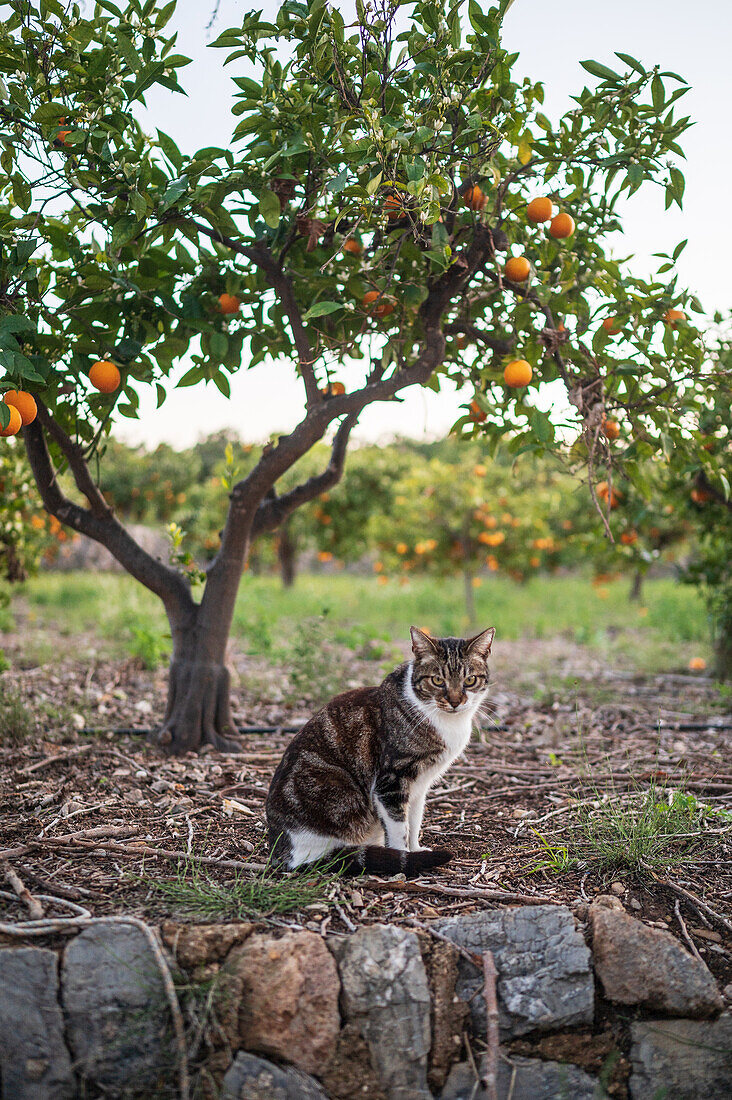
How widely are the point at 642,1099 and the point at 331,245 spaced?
348 cm

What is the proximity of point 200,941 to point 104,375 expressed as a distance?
2.14 m

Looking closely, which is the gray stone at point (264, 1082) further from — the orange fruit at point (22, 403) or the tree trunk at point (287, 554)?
the tree trunk at point (287, 554)

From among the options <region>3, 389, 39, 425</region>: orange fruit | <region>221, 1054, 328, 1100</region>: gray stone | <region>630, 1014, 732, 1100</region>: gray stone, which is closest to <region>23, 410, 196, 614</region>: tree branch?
<region>3, 389, 39, 425</region>: orange fruit

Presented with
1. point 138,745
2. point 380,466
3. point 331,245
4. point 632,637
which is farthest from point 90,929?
point 380,466

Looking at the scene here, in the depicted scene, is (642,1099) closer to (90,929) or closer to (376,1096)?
(376,1096)

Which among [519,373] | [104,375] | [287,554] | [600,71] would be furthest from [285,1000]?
[287,554]

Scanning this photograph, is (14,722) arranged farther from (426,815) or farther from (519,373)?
(519,373)

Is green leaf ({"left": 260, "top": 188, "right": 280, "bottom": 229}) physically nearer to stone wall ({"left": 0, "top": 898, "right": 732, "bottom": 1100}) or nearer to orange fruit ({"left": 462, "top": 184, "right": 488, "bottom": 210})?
orange fruit ({"left": 462, "top": 184, "right": 488, "bottom": 210})

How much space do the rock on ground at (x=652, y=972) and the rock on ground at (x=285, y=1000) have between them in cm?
86

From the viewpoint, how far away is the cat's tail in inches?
111

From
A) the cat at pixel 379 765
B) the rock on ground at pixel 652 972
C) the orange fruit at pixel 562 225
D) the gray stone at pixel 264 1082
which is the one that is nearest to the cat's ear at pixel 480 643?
the cat at pixel 379 765

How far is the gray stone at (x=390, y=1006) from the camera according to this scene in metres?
2.23

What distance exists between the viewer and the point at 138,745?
14.6 ft

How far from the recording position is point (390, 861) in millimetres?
2838
